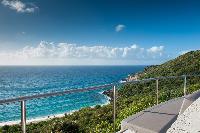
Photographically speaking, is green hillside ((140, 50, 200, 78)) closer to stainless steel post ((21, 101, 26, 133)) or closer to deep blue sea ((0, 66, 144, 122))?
deep blue sea ((0, 66, 144, 122))

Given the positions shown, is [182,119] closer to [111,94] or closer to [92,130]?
[111,94]

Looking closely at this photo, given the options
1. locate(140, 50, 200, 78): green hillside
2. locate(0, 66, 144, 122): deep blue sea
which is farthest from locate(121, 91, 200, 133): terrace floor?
locate(140, 50, 200, 78): green hillside

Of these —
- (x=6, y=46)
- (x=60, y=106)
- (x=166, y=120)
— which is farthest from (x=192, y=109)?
(x=6, y=46)

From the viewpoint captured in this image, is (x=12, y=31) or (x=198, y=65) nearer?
(x=198, y=65)

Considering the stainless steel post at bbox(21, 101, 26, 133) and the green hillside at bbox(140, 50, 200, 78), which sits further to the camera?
the green hillside at bbox(140, 50, 200, 78)

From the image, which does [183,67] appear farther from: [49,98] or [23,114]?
[23,114]

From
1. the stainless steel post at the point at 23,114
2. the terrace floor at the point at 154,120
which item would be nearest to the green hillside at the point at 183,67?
the terrace floor at the point at 154,120

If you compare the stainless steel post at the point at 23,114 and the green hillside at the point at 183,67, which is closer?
the stainless steel post at the point at 23,114

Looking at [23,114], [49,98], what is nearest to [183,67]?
[49,98]

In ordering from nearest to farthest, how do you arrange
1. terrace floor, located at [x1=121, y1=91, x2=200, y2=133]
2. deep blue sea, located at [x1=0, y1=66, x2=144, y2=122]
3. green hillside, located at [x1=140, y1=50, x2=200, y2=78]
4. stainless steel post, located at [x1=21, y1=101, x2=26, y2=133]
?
1. stainless steel post, located at [x1=21, y1=101, x2=26, y2=133]
2. terrace floor, located at [x1=121, y1=91, x2=200, y2=133]
3. deep blue sea, located at [x1=0, y1=66, x2=144, y2=122]
4. green hillside, located at [x1=140, y1=50, x2=200, y2=78]

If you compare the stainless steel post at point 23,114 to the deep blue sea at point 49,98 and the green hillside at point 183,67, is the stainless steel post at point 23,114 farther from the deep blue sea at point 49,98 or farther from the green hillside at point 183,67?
the green hillside at point 183,67

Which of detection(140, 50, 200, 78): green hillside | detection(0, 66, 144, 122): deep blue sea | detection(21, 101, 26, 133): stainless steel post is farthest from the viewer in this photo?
detection(140, 50, 200, 78): green hillside
